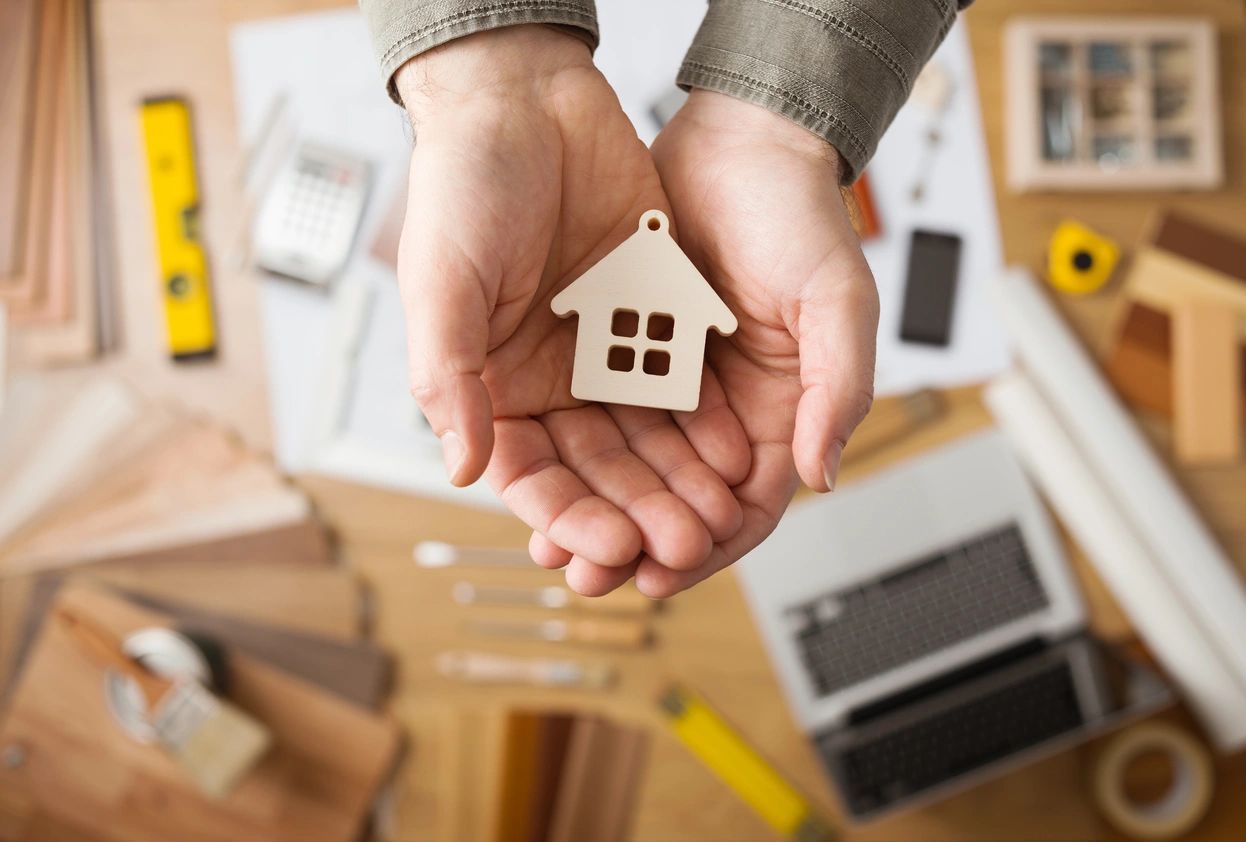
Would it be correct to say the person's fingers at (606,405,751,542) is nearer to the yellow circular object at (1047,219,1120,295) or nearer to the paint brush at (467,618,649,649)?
the paint brush at (467,618,649,649)

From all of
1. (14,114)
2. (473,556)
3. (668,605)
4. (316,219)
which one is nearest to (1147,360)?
(668,605)

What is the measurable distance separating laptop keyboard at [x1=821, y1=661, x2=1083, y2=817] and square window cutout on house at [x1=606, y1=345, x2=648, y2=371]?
0.62 meters

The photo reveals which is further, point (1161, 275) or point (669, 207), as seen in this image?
point (1161, 275)

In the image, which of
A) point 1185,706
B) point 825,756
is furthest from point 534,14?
point 1185,706

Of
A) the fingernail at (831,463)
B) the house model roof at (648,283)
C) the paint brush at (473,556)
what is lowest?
the paint brush at (473,556)

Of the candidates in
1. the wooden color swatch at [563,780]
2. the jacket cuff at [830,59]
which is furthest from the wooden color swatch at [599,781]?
the jacket cuff at [830,59]

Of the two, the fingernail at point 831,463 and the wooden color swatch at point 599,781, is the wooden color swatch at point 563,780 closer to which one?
the wooden color swatch at point 599,781

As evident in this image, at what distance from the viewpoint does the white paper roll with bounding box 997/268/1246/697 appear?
1208 millimetres

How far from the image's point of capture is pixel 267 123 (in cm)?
132

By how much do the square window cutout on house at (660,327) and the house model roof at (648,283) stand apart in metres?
0.02

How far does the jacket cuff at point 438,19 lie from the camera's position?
0.79 m

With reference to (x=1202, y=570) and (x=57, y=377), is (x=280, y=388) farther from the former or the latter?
(x=1202, y=570)

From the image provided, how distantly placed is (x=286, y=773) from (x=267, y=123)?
81cm

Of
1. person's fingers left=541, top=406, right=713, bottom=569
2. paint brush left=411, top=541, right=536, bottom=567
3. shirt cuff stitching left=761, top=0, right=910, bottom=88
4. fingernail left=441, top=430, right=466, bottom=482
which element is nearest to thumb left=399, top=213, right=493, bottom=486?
fingernail left=441, top=430, right=466, bottom=482
